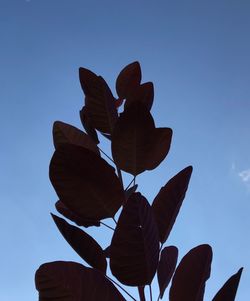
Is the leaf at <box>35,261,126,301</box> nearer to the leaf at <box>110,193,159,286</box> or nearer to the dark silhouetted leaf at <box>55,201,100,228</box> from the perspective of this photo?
the leaf at <box>110,193,159,286</box>

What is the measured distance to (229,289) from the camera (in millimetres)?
753

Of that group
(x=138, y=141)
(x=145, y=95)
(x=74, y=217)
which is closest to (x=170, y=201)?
(x=138, y=141)

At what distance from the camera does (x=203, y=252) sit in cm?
88

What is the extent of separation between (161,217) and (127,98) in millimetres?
646

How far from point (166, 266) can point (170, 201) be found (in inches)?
9.3

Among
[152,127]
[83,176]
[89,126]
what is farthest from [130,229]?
[89,126]

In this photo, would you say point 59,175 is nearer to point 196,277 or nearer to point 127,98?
point 196,277

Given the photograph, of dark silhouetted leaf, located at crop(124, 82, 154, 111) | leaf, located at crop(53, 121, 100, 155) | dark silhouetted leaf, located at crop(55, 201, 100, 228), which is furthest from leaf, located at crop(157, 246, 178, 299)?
dark silhouetted leaf, located at crop(124, 82, 154, 111)

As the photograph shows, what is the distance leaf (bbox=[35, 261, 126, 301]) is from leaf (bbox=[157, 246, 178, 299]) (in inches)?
11.8

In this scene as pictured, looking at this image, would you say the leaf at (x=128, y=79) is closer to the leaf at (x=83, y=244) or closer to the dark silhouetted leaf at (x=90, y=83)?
the dark silhouetted leaf at (x=90, y=83)

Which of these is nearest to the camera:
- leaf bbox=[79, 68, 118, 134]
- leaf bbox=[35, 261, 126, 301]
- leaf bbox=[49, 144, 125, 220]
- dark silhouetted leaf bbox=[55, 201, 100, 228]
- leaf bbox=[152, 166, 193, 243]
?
leaf bbox=[35, 261, 126, 301]

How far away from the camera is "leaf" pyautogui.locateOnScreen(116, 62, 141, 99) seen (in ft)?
4.79

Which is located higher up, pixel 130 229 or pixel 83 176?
pixel 83 176

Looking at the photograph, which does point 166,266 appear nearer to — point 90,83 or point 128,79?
point 90,83
